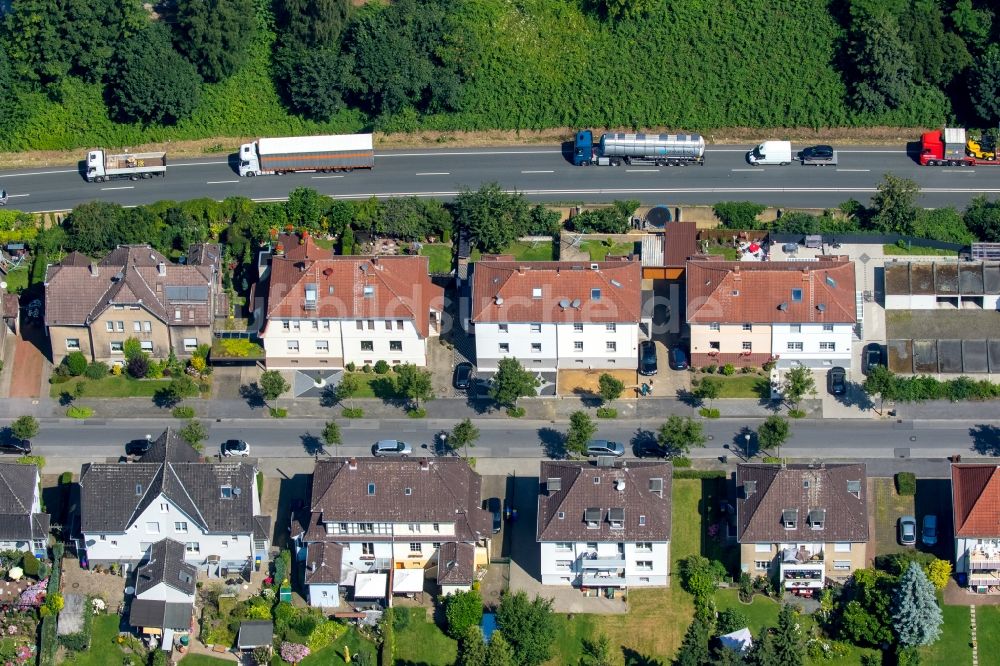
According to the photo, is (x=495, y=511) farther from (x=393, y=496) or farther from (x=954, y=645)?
(x=954, y=645)

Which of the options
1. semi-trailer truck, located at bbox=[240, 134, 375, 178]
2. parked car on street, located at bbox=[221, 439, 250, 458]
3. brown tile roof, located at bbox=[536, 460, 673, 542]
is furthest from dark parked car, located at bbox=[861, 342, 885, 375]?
parked car on street, located at bbox=[221, 439, 250, 458]

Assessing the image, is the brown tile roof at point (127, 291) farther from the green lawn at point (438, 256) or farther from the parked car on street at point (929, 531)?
the parked car on street at point (929, 531)

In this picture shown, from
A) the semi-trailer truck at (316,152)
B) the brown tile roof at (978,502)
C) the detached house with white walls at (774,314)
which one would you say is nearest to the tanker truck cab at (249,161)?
the semi-trailer truck at (316,152)

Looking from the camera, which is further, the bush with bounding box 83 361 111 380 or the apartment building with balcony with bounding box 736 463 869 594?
the bush with bounding box 83 361 111 380


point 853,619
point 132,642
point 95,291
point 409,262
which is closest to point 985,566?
point 853,619

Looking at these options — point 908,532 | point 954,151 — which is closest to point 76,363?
point 908,532

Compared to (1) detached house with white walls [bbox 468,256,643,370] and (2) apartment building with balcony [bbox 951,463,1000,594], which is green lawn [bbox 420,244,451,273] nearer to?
(1) detached house with white walls [bbox 468,256,643,370]
